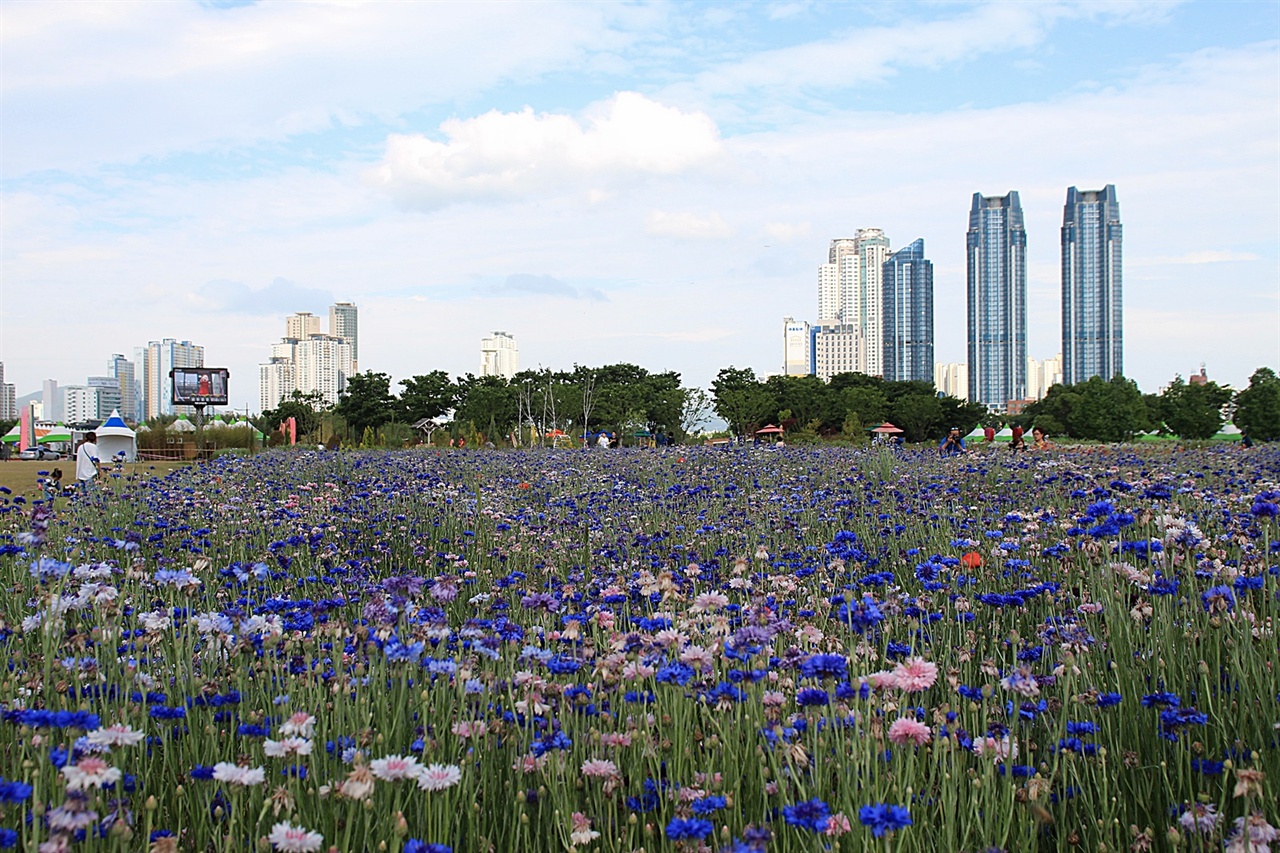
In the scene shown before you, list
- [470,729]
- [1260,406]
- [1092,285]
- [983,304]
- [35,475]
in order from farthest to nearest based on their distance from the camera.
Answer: [983,304] < [1092,285] < [1260,406] < [35,475] < [470,729]

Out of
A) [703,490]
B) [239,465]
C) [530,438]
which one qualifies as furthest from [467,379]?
[703,490]

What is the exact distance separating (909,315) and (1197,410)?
69.0 metres

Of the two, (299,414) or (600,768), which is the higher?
(299,414)

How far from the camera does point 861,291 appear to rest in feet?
423

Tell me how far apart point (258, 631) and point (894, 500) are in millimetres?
5091

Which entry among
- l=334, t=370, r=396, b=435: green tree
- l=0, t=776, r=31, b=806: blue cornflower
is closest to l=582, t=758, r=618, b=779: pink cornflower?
l=0, t=776, r=31, b=806: blue cornflower

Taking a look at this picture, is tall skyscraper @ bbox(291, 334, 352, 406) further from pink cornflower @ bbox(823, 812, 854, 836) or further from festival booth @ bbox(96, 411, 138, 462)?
pink cornflower @ bbox(823, 812, 854, 836)

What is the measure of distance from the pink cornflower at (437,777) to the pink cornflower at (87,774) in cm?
49

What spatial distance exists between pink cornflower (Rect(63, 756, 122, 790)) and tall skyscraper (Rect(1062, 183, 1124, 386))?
116745 millimetres

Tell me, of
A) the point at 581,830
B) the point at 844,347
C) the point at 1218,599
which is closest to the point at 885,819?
the point at 581,830

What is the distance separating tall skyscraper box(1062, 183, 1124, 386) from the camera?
10862cm

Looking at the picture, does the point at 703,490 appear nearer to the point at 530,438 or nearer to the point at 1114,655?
the point at 1114,655

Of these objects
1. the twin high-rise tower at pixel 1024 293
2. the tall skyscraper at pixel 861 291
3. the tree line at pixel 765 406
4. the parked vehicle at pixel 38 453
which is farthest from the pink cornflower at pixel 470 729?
the tall skyscraper at pixel 861 291

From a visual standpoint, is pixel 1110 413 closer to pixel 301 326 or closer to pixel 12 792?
pixel 12 792
